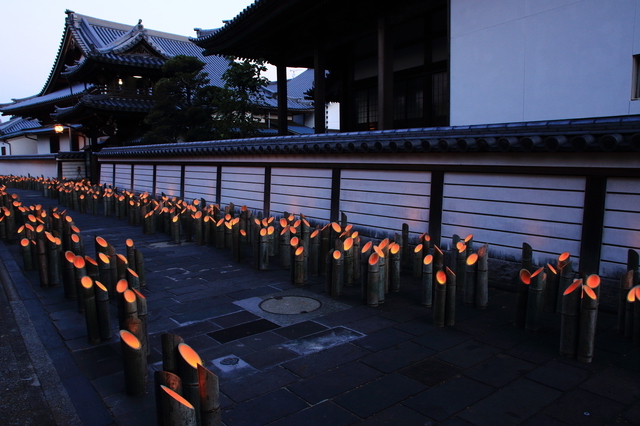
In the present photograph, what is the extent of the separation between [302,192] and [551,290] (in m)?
7.02

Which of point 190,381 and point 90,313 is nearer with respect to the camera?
point 190,381

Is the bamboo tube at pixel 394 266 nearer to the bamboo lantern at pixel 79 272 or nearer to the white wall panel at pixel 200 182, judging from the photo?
the bamboo lantern at pixel 79 272

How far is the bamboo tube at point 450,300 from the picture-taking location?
511 cm

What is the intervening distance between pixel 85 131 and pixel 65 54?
326 inches

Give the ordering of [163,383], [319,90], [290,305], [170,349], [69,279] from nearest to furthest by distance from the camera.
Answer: [163,383] → [170,349] → [290,305] → [69,279] → [319,90]

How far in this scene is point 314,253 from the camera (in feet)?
24.9

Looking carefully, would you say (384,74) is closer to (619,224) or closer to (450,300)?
(619,224)

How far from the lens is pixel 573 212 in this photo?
21.0 ft

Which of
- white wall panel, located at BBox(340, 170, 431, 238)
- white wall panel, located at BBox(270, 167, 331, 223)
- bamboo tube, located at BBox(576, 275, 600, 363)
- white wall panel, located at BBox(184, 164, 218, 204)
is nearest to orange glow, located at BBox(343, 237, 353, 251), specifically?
white wall panel, located at BBox(340, 170, 431, 238)

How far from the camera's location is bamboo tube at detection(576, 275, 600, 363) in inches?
167

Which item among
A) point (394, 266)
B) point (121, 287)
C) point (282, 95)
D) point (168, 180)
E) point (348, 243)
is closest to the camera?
point (121, 287)

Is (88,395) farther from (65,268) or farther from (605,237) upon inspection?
(605,237)

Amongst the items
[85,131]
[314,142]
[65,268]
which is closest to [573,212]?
[314,142]

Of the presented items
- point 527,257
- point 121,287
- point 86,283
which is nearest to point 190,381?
point 121,287
